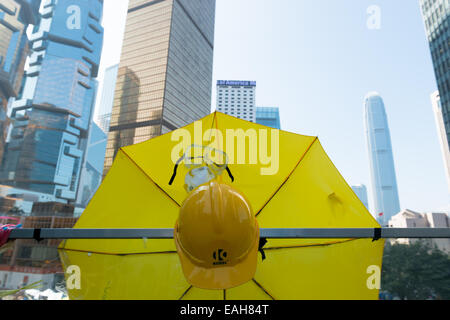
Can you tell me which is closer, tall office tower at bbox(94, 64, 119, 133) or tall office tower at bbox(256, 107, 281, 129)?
tall office tower at bbox(256, 107, 281, 129)

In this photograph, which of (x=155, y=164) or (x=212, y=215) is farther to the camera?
(x=155, y=164)

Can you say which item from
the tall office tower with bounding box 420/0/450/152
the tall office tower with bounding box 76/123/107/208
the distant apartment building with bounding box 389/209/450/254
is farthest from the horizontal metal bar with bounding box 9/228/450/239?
the tall office tower with bounding box 76/123/107/208

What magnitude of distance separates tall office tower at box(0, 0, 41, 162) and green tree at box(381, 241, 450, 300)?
355 ft

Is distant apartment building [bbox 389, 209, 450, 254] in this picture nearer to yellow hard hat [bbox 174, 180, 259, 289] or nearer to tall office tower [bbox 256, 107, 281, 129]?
yellow hard hat [bbox 174, 180, 259, 289]

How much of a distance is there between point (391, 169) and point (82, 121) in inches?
8477

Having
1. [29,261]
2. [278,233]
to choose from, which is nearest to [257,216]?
[278,233]

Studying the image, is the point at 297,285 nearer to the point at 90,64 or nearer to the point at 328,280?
the point at 328,280

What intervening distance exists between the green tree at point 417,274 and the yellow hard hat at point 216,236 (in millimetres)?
27717

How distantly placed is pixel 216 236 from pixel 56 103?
11822cm

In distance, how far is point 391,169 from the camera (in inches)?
7869

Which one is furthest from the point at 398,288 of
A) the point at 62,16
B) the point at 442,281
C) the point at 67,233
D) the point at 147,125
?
the point at 62,16

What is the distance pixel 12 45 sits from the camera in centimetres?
9288

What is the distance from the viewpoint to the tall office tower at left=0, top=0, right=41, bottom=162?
8919cm

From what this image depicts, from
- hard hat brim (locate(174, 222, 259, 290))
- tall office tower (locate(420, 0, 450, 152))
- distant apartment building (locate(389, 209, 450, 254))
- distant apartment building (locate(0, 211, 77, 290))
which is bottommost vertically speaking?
distant apartment building (locate(0, 211, 77, 290))
